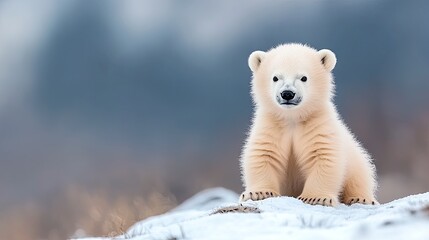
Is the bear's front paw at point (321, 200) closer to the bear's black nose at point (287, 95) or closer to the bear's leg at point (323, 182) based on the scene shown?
the bear's leg at point (323, 182)

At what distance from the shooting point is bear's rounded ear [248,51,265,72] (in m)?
9.27

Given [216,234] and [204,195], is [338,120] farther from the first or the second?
[204,195]

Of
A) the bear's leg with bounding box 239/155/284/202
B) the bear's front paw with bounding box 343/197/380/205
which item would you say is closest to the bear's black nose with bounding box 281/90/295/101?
the bear's leg with bounding box 239/155/284/202

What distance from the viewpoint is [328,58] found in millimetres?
9133

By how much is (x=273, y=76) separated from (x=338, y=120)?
115cm

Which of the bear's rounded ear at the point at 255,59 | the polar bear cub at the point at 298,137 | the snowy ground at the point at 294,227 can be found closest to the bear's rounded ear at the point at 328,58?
the polar bear cub at the point at 298,137

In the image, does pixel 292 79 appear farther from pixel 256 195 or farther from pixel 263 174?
pixel 256 195

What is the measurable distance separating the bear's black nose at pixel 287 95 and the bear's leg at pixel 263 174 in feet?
2.74

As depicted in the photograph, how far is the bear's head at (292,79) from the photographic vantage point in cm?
851

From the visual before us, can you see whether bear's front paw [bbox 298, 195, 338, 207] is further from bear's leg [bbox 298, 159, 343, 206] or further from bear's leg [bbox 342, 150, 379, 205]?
bear's leg [bbox 342, 150, 379, 205]

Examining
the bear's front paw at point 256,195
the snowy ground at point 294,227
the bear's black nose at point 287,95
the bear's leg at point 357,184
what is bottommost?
the snowy ground at point 294,227

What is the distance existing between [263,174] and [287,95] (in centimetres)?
105

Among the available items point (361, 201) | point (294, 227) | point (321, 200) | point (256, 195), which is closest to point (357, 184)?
point (361, 201)

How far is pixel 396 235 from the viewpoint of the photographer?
4305mm
